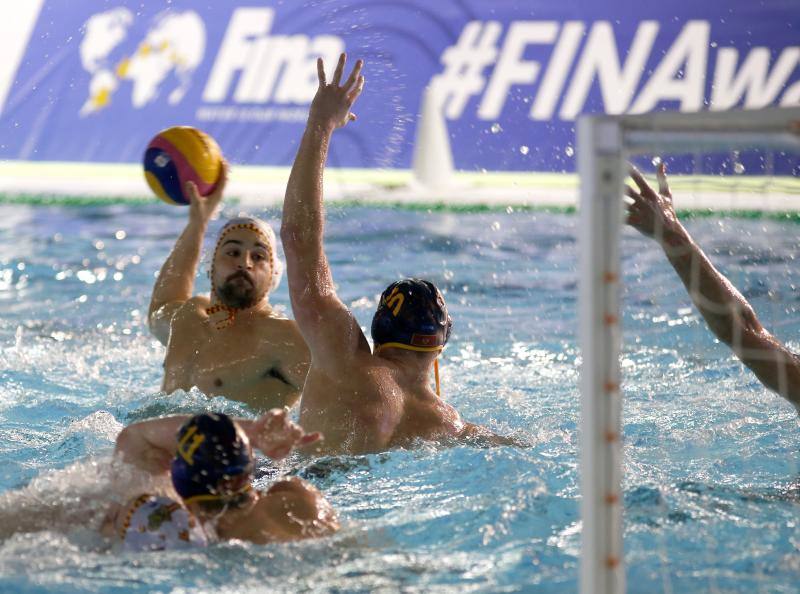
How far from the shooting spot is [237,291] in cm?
405

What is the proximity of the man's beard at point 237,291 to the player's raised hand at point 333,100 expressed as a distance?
34.4 inches

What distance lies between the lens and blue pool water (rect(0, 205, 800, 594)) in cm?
267

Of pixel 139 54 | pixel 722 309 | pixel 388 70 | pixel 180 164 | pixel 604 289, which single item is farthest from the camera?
pixel 388 70

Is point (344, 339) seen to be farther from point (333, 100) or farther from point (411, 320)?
point (333, 100)

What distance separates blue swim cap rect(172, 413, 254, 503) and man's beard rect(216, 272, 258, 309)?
1483 millimetres

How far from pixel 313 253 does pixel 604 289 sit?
142 cm

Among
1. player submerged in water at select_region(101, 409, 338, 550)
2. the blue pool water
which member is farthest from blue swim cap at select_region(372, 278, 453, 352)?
player submerged in water at select_region(101, 409, 338, 550)

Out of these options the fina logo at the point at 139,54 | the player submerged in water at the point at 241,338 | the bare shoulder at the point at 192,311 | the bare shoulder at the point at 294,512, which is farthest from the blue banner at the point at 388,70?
the bare shoulder at the point at 294,512

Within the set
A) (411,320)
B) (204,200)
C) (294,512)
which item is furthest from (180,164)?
(294,512)

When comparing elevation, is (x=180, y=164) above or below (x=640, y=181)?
above

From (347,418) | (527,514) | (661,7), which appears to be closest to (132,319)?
(347,418)

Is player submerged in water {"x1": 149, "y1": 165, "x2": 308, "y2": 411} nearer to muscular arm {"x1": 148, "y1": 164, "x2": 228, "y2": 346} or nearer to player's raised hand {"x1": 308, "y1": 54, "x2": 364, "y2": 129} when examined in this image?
muscular arm {"x1": 148, "y1": 164, "x2": 228, "y2": 346}

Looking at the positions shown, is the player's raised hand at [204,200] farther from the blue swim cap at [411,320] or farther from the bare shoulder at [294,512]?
the bare shoulder at [294,512]

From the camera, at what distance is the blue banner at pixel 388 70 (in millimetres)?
8305
